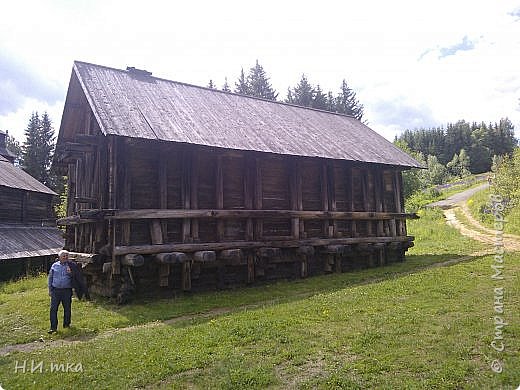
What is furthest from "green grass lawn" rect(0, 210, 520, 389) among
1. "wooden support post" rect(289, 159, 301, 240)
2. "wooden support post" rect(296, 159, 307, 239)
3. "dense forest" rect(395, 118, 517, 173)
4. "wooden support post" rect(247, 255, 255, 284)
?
"dense forest" rect(395, 118, 517, 173)

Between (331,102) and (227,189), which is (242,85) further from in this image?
(227,189)

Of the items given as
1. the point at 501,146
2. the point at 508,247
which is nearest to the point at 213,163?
the point at 508,247

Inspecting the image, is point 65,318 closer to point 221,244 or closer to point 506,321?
point 221,244

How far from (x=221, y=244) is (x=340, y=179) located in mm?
6868

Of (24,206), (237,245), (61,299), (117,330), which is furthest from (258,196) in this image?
(24,206)

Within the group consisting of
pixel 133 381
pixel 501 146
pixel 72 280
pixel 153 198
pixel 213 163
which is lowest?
pixel 133 381

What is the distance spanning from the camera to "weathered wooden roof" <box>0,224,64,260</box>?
26.6 meters

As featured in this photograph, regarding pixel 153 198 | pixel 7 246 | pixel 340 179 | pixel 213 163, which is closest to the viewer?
pixel 153 198

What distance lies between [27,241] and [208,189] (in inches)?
831

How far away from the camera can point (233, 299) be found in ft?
41.8

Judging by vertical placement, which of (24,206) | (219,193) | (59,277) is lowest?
(59,277)

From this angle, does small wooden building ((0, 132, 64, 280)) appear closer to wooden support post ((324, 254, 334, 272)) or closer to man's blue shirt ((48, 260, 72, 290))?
man's blue shirt ((48, 260, 72, 290))

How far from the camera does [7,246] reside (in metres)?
26.9

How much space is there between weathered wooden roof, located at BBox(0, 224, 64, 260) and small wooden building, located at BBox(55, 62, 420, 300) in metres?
10.3
